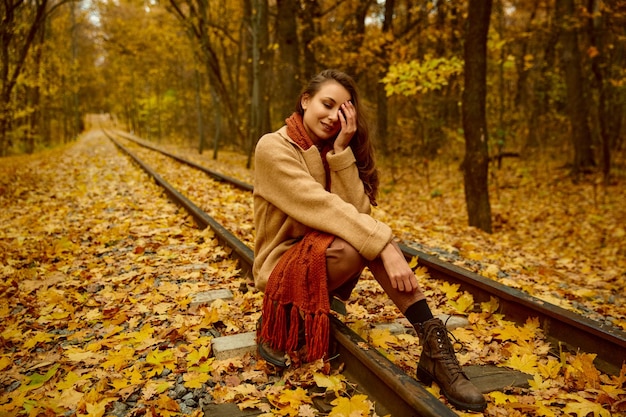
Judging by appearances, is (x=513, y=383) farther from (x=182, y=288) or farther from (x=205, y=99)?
(x=205, y=99)

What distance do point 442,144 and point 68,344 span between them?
15704mm

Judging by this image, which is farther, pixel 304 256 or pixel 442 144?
pixel 442 144

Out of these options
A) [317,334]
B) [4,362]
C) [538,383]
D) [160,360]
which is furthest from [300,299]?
[4,362]

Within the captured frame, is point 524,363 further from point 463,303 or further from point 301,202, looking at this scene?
point 301,202

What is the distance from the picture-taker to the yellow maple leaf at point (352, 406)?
6.96 ft

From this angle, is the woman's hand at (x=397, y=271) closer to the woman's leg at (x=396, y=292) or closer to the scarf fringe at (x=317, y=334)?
the woman's leg at (x=396, y=292)

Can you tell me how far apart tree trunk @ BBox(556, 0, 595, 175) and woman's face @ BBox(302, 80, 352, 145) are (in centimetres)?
1156

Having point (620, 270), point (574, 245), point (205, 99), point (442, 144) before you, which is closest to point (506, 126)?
point (442, 144)

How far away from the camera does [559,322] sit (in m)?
2.93

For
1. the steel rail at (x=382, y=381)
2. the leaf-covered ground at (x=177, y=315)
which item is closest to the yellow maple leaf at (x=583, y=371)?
the leaf-covered ground at (x=177, y=315)

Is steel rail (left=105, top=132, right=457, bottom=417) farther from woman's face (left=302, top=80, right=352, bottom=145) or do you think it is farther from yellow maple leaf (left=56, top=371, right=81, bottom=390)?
yellow maple leaf (left=56, top=371, right=81, bottom=390)

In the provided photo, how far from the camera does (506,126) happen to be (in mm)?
15266

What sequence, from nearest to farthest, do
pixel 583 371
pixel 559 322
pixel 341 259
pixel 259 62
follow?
pixel 341 259
pixel 583 371
pixel 559 322
pixel 259 62

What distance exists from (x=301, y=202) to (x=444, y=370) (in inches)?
43.5
